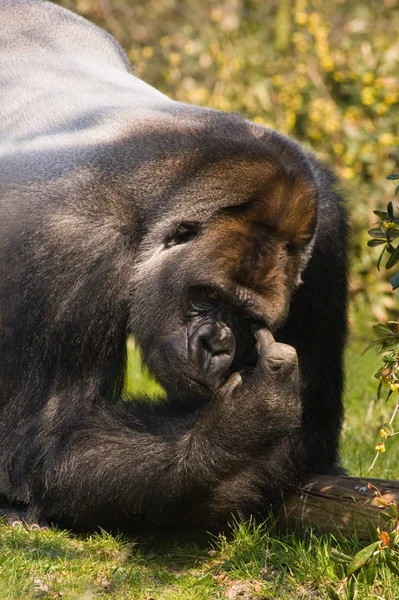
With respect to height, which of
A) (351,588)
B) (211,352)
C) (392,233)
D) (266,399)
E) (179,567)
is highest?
(392,233)

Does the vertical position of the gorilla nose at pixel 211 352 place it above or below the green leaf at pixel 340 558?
above

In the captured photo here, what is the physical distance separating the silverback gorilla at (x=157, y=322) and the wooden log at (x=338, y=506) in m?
0.12

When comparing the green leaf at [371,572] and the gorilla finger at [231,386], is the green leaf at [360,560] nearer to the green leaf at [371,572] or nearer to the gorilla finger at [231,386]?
the green leaf at [371,572]

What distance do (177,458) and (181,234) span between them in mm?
1038

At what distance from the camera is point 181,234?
4.57 m

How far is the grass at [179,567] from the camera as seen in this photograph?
374 centimetres

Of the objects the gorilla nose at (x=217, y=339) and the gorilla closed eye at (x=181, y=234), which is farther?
the gorilla closed eye at (x=181, y=234)

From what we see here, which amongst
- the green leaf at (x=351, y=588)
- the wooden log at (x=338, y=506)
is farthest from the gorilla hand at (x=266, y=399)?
the green leaf at (x=351, y=588)

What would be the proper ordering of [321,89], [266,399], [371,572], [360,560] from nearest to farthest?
[360,560] < [371,572] < [266,399] < [321,89]

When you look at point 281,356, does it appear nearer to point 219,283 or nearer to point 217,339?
point 217,339

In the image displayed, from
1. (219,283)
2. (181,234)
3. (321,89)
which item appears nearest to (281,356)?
(219,283)

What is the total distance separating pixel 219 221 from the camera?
14.5ft

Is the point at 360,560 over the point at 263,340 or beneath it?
beneath

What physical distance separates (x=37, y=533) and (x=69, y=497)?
0.21 meters
